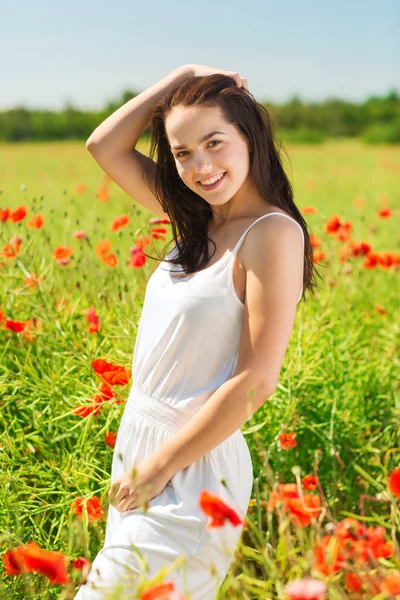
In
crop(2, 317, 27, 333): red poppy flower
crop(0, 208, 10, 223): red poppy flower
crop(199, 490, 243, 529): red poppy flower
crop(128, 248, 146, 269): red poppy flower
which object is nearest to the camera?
crop(199, 490, 243, 529): red poppy flower

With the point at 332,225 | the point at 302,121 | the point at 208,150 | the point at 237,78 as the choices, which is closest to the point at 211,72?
the point at 237,78

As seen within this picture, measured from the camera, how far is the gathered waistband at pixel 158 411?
1553 millimetres

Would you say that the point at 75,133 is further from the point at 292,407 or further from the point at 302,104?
the point at 292,407

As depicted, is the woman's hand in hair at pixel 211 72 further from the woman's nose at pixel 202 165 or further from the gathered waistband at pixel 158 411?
the gathered waistband at pixel 158 411

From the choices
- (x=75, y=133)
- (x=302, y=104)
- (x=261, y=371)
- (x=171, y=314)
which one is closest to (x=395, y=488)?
(x=261, y=371)

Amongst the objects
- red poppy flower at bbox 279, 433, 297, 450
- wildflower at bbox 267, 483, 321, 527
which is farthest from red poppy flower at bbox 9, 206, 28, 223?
wildflower at bbox 267, 483, 321, 527

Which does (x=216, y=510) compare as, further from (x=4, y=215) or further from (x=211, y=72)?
(x=4, y=215)

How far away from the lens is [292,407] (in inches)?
86.0

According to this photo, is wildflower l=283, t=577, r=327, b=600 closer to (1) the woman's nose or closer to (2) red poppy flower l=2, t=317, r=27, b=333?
(1) the woman's nose

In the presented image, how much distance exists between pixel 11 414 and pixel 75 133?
32476 mm

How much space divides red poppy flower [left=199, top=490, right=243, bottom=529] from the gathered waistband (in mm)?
546

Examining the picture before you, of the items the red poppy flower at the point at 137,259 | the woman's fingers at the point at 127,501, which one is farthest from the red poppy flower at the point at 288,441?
the red poppy flower at the point at 137,259

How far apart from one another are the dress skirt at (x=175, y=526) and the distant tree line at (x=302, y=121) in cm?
2246

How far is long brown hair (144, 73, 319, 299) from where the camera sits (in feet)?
5.22
